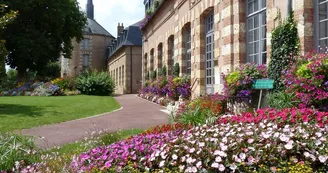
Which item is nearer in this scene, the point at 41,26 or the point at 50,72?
the point at 41,26

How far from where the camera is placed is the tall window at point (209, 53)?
41.3 feet

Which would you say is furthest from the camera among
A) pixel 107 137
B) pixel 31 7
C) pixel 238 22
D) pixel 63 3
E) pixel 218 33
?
pixel 63 3

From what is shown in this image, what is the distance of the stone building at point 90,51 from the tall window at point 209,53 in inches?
1454

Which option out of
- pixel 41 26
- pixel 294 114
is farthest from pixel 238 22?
pixel 41 26

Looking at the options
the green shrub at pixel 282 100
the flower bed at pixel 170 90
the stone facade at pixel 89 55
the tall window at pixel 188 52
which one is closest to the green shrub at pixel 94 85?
the flower bed at pixel 170 90

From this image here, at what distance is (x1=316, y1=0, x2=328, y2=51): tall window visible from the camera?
708 cm

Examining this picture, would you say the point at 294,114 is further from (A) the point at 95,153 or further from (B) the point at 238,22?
(B) the point at 238,22

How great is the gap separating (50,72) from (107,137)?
139 ft

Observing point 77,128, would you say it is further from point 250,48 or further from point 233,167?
point 233,167

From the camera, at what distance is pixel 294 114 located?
5.03m

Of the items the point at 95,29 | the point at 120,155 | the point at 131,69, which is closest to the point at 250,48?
the point at 120,155

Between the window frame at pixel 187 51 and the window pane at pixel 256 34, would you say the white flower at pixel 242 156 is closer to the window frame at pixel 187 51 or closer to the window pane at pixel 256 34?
the window pane at pixel 256 34

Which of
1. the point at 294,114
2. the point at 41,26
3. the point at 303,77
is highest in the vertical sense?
the point at 41,26

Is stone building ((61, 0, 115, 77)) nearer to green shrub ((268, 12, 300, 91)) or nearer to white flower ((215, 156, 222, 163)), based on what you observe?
green shrub ((268, 12, 300, 91))
